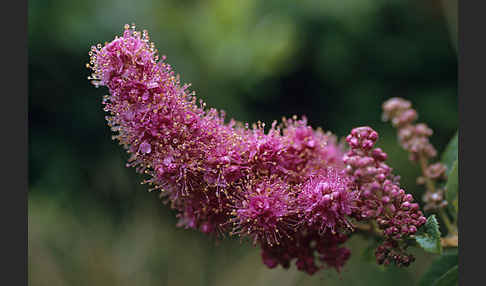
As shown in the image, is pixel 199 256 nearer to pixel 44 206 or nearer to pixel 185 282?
pixel 185 282

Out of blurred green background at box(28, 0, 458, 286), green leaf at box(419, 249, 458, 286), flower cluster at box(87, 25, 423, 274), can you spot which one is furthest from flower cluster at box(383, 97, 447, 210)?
blurred green background at box(28, 0, 458, 286)

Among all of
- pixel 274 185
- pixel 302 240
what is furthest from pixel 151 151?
pixel 302 240

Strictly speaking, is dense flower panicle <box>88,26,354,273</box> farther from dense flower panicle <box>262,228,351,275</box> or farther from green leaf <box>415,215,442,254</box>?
green leaf <box>415,215,442,254</box>

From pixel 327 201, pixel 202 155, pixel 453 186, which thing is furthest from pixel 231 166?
pixel 453 186

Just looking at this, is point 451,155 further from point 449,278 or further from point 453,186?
point 449,278

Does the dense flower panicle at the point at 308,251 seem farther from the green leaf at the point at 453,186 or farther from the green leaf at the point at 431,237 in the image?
the green leaf at the point at 453,186
